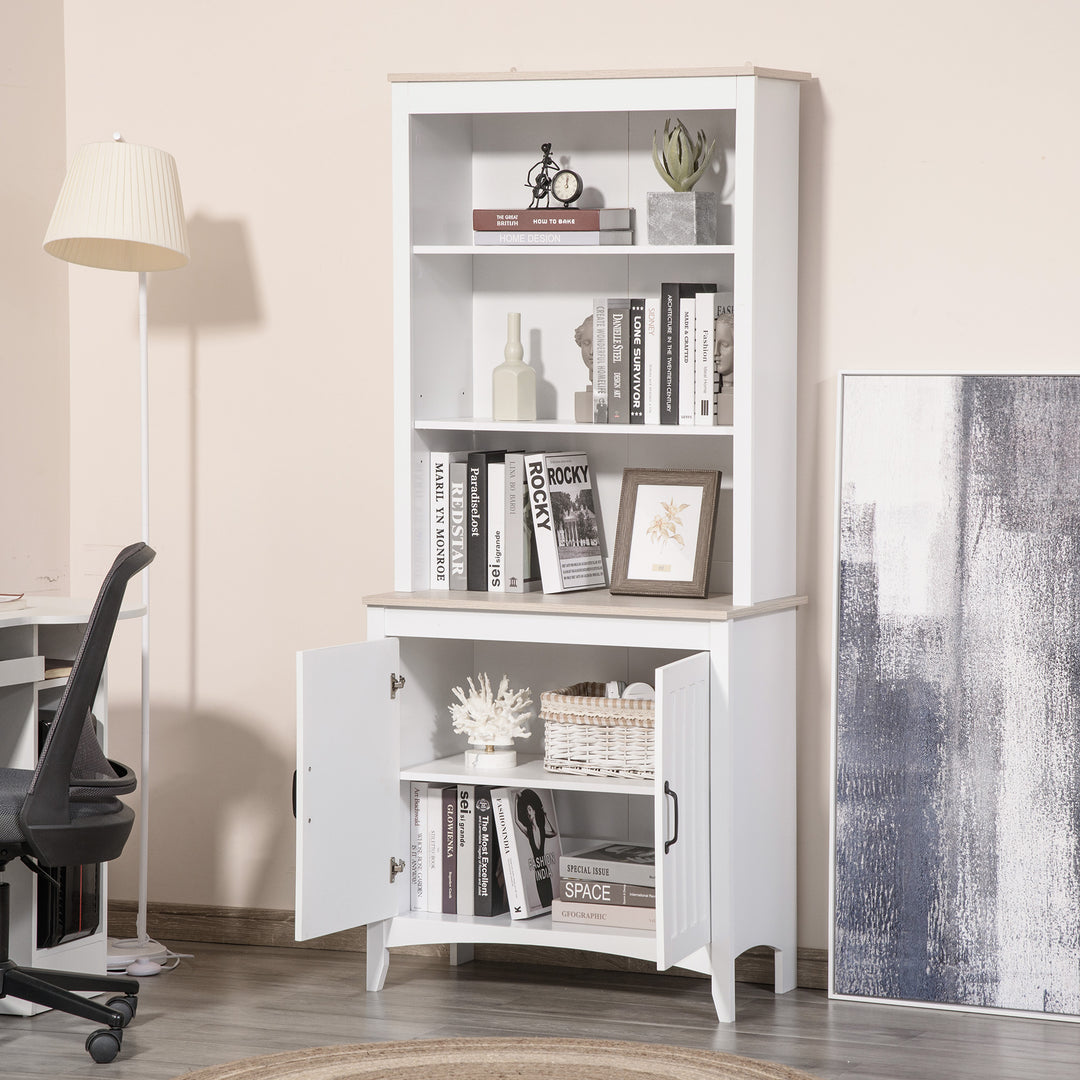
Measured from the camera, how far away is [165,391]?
376 centimetres

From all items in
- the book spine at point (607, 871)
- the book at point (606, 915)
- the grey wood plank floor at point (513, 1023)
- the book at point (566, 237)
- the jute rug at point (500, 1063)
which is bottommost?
the grey wood plank floor at point (513, 1023)

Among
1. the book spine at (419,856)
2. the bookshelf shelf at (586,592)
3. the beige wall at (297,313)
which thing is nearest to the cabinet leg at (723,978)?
the bookshelf shelf at (586,592)

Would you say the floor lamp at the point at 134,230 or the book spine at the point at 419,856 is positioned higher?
Result: the floor lamp at the point at 134,230

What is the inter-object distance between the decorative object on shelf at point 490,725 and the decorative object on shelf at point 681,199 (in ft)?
3.23

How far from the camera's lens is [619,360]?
3.24 meters

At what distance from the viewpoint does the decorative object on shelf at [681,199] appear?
3193 millimetres

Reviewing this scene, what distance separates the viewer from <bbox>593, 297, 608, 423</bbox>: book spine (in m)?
3.25

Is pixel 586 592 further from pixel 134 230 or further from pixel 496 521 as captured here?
pixel 134 230

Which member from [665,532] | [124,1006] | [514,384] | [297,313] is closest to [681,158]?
[514,384]

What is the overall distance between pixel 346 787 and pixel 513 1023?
557mm

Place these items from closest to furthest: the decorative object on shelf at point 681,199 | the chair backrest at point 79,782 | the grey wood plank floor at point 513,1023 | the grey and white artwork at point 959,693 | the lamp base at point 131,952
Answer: the chair backrest at point 79,782 → the grey wood plank floor at point 513,1023 → the grey and white artwork at point 959,693 → the decorative object on shelf at point 681,199 → the lamp base at point 131,952

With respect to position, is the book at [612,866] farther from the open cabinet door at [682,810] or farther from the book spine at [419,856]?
the book spine at [419,856]

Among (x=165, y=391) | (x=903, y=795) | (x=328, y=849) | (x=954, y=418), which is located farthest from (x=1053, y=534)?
(x=165, y=391)

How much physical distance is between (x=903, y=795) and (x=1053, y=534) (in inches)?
23.6
